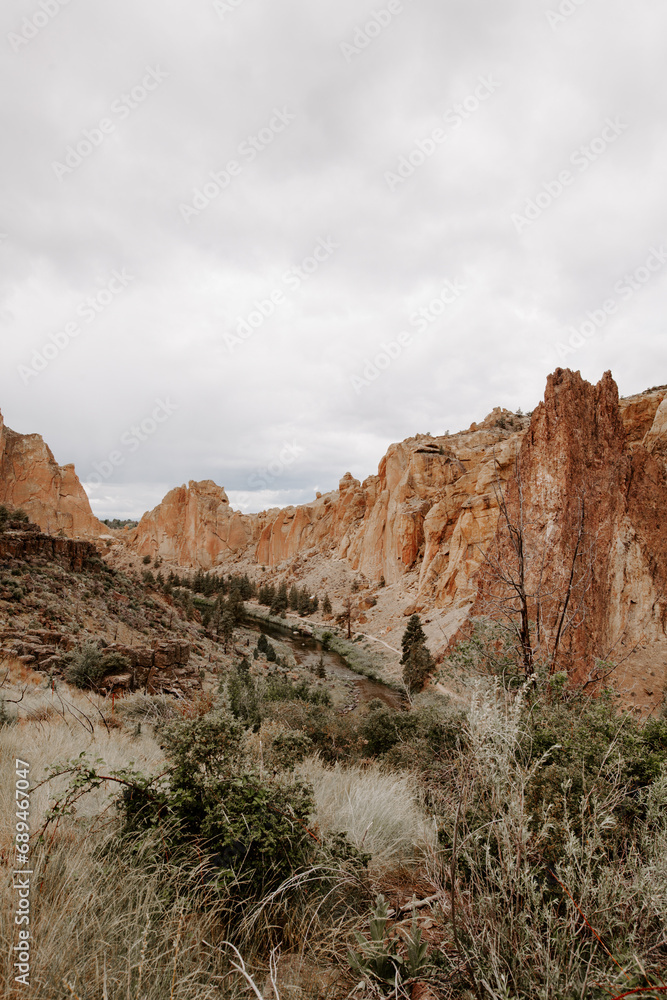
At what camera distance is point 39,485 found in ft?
225

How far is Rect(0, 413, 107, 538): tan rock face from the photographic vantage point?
66.0m

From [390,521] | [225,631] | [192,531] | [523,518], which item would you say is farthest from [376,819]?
[192,531]

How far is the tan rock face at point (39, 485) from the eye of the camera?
66.0 meters

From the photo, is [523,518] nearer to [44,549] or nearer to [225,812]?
[225,812]

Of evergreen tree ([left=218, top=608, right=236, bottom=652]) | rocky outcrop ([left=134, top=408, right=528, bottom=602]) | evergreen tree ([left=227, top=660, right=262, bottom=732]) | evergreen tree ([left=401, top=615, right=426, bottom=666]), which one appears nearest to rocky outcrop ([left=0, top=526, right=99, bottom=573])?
evergreen tree ([left=218, top=608, right=236, bottom=652])

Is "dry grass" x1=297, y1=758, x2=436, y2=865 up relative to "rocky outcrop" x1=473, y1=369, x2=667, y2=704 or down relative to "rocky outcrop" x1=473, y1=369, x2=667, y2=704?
down

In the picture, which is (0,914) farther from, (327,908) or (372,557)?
(372,557)

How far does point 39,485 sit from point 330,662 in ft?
206

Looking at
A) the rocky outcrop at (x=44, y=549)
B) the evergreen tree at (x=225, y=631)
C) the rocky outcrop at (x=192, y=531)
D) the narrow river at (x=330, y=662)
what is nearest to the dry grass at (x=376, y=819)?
the narrow river at (x=330, y=662)

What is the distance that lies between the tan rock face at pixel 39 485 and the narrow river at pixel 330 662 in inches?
1824

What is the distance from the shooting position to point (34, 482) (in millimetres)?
68188

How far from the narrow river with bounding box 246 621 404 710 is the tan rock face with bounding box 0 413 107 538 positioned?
Answer: 1824 inches

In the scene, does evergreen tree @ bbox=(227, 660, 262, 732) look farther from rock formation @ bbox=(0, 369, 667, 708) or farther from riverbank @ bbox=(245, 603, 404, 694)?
riverbank @ bbox=(245, 603, 404, 694)

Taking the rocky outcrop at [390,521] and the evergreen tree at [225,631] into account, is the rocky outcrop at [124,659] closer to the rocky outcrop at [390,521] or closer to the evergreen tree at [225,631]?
the evergreen tree at [225,631]
